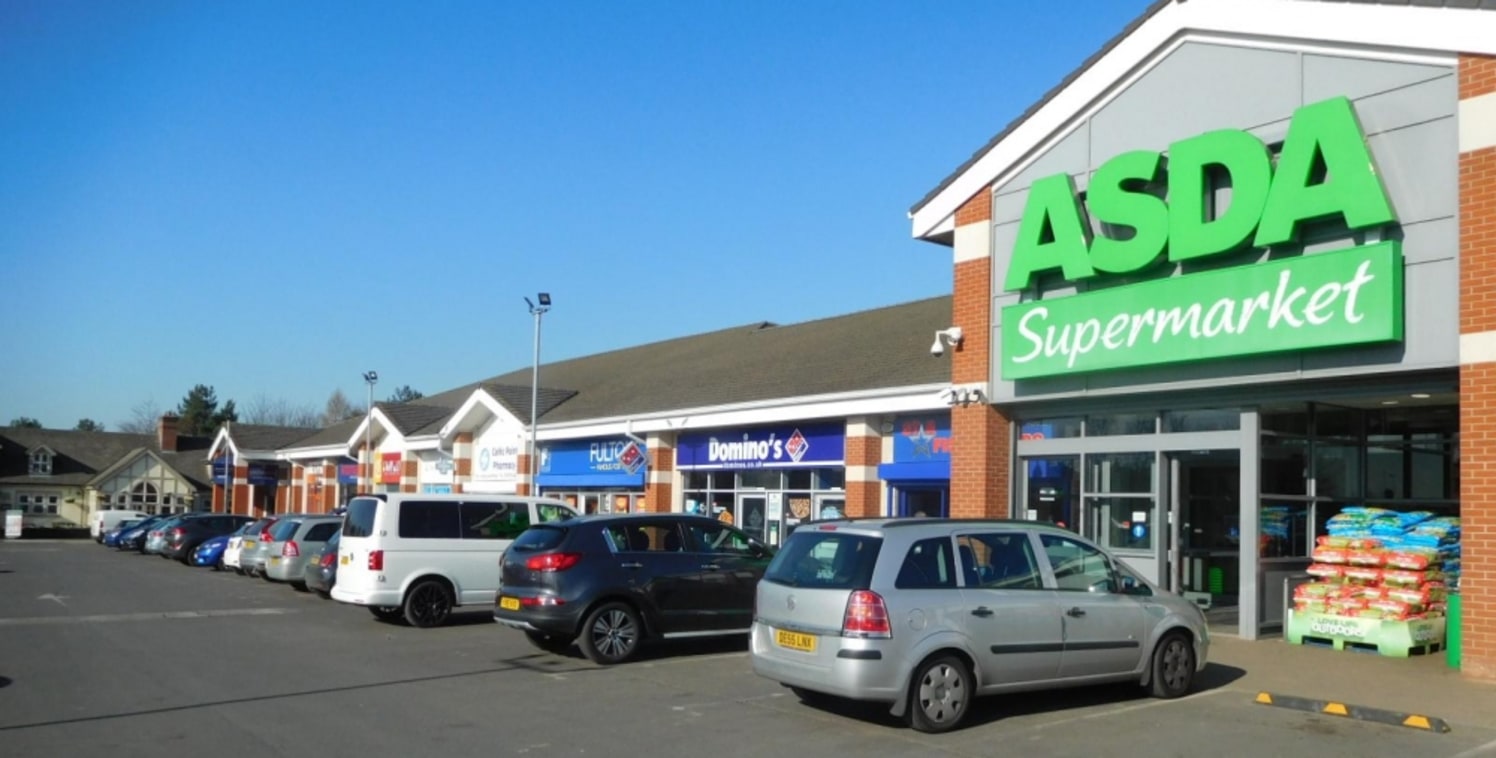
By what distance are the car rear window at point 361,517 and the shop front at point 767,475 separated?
26.0 feet

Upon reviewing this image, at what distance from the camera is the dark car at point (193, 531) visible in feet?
118

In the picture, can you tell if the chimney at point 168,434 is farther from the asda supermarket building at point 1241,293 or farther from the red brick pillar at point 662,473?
the asda supermarket building at point 1241,293

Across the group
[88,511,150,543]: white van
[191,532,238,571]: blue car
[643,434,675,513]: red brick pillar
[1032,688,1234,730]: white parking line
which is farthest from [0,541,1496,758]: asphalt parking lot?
[88,511,150,543]: white van

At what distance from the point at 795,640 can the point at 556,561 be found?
177 inches

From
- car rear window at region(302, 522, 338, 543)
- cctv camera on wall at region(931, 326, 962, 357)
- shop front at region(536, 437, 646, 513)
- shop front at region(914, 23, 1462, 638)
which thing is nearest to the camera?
shop front at region(914, 23, 1462, 638)

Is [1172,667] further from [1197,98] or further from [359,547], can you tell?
[359,547]

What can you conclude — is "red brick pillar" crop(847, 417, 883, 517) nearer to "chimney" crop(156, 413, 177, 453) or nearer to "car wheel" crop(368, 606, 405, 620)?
"car wheel" crop(368, 606, 405, 620)

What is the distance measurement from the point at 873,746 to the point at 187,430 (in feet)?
358

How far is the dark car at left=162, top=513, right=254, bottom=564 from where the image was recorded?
3591cm

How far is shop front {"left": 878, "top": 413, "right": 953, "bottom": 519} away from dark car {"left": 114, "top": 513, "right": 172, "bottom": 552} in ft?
103

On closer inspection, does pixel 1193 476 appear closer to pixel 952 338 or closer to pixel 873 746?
pixel 952 338

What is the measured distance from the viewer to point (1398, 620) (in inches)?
520

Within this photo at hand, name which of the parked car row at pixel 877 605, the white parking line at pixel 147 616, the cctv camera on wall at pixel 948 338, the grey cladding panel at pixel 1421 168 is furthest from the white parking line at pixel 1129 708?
the white parking line at pixel 147 616

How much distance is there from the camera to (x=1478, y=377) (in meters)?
11.6
